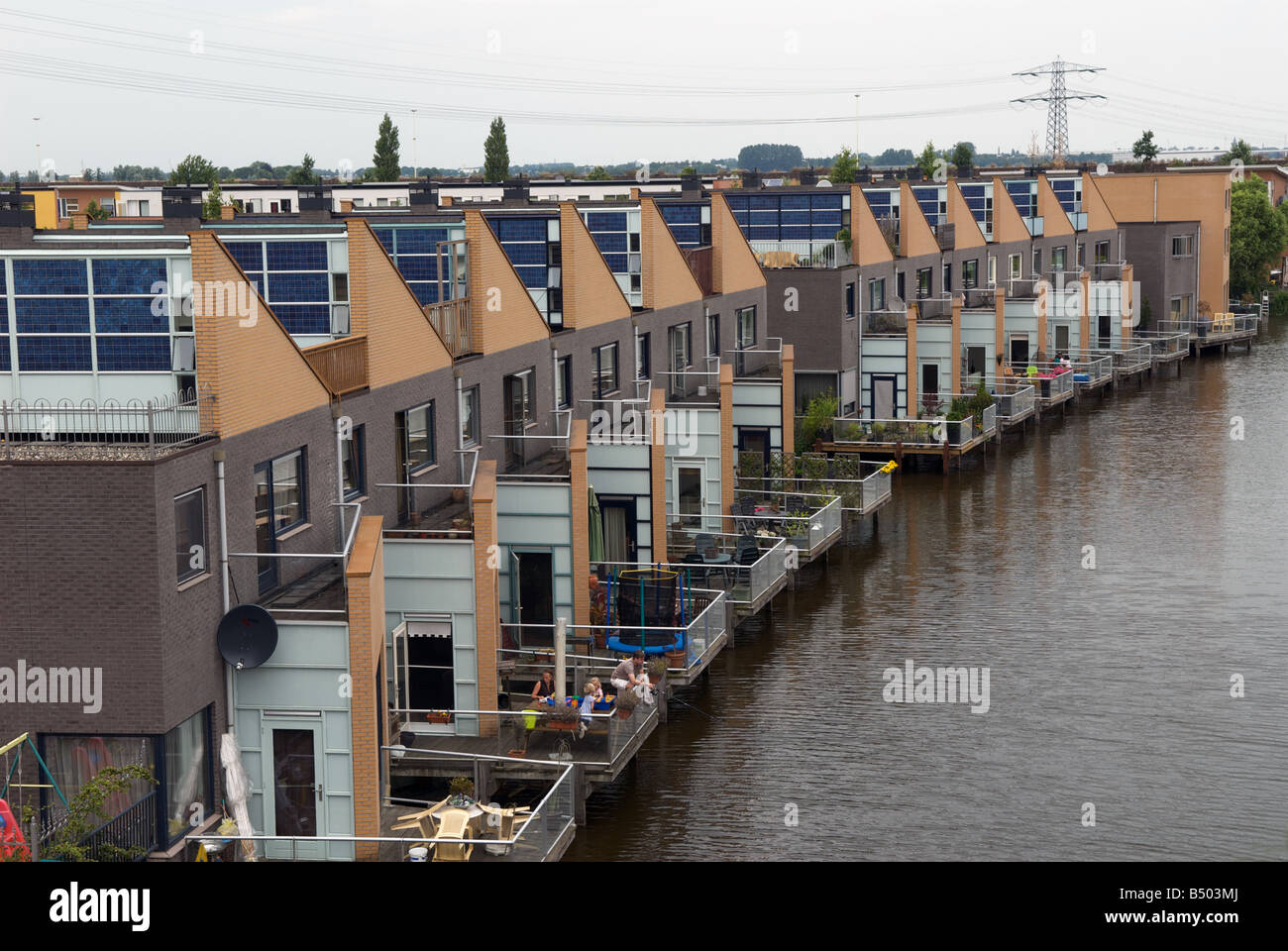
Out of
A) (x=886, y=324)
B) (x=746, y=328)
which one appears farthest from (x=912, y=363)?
(x=746, y=328)

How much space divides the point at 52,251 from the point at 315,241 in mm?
7741

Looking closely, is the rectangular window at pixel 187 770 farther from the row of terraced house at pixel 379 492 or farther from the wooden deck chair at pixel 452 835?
the wooden deck chair at pixel 452 835

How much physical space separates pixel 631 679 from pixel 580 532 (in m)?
3.86

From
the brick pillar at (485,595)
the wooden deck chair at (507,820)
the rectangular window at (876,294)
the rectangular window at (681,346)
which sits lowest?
the wooden deck chair at (507,820)

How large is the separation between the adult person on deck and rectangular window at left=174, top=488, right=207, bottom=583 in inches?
338

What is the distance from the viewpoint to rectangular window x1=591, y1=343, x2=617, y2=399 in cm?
3816

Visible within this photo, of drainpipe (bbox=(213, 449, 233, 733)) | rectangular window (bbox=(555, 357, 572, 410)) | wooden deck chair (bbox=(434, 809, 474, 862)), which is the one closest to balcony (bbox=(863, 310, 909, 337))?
rectangular window (bbox=(555, 357, 572, 410))

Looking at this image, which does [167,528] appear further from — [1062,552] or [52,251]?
[1062,552]

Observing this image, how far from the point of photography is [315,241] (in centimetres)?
2859

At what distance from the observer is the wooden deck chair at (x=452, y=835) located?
63.7ft

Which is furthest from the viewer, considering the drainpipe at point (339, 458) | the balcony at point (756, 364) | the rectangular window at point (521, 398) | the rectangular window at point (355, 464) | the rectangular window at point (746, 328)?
the rectangular window at point (746, 328)

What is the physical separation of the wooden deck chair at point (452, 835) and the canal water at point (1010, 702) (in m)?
3.17

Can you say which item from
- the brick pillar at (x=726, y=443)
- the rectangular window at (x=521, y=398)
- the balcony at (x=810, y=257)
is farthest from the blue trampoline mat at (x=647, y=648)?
the balcony at (x=810, y=257)
